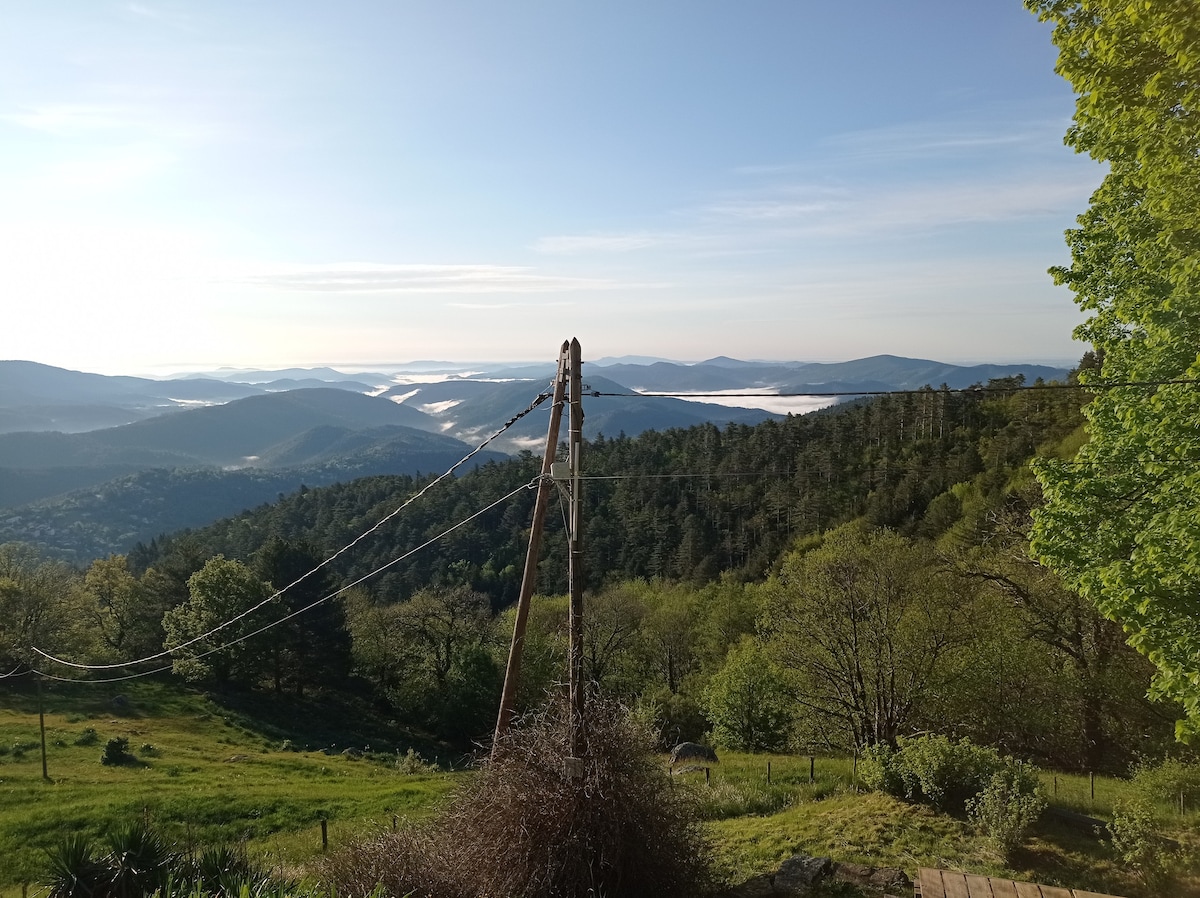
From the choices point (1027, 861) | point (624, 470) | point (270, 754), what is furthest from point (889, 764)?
point (624, 470)

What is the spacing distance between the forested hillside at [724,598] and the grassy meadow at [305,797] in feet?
11.8

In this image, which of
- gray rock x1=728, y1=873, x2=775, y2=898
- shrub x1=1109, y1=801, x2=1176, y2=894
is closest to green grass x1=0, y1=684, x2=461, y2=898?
gray rock x1=728, y1=873, x2=775, y2=898

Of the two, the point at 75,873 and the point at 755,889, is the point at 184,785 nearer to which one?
the point at 75,873

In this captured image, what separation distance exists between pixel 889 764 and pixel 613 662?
3856 centimetres

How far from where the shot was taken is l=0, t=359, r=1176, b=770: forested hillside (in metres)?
23.3

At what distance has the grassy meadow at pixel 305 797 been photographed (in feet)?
35.7

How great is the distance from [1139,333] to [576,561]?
8558 millimetres

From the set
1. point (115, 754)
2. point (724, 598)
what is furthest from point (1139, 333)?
point (724, 598)

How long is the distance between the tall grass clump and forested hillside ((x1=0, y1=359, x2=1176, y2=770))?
6.75ft

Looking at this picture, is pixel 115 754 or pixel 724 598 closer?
pixel 115 754

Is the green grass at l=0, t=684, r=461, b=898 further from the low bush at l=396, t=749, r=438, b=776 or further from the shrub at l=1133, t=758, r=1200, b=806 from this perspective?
the shrub at l=1133, t=758, r=1200, b=806

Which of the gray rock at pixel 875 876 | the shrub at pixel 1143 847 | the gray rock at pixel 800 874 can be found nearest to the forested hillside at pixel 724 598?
the gray rock at pixel 800 874

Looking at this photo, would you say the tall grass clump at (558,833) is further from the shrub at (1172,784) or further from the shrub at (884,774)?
the shrub at (1172,784)

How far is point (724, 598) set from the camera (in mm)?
55875
